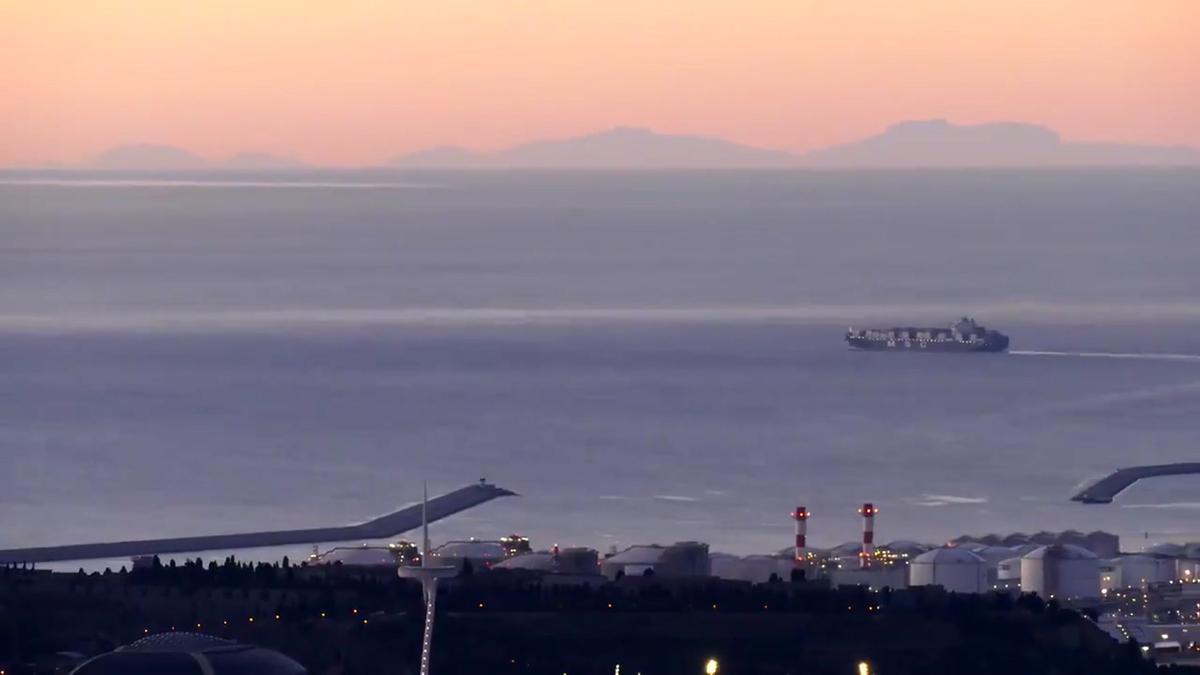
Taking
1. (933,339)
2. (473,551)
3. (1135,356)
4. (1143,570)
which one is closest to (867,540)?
(1143,570)

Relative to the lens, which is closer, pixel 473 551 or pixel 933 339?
pixel 473 551

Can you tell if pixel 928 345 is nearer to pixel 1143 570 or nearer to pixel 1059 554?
pixel 1143 570

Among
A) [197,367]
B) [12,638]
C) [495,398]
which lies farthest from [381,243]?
[12,638]

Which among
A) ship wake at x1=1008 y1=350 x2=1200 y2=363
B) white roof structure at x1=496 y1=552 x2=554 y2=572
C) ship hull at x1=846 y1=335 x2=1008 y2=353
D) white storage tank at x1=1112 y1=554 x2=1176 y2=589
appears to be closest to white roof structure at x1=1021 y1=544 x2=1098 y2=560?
white storage tank at x1=1112 y1=554 x2=1176 y2=589

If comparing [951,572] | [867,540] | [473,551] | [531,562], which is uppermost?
[867,540]

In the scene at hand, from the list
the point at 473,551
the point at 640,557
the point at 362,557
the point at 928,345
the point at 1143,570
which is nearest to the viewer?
the point at 640,557

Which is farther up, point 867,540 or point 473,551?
point 867,540
